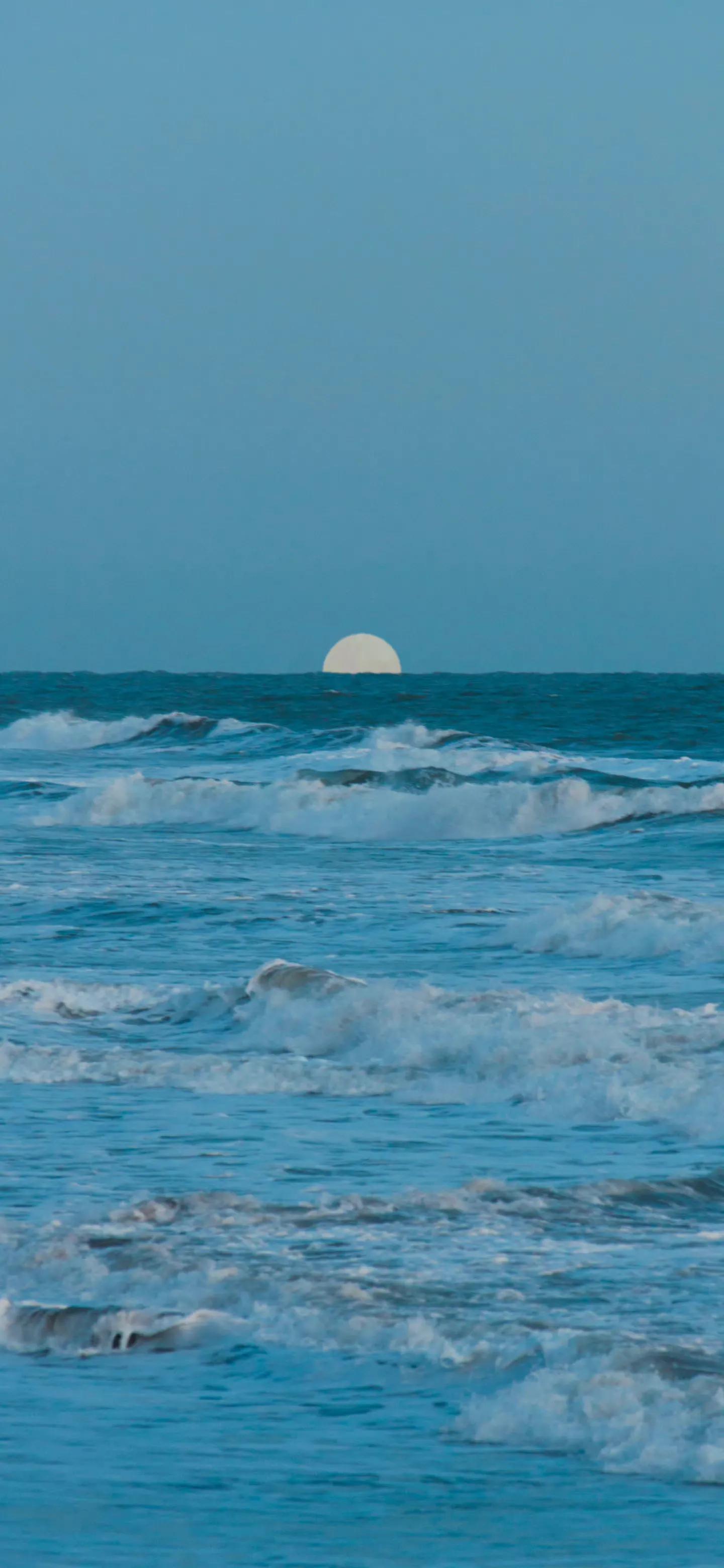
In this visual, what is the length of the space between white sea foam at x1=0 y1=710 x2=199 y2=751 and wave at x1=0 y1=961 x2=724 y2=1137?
27022mm

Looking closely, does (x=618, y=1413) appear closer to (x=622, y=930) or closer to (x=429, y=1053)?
(x=429, y=1053)

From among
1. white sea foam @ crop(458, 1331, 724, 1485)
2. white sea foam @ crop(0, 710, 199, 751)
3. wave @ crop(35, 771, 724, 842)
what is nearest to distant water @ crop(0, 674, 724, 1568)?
white sea foam @ crop(458, 1331, 724, 1485)

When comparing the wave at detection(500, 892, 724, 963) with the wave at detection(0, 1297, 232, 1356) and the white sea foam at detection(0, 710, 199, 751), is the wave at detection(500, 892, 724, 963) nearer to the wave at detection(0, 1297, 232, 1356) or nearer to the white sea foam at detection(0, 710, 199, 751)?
the wave at detection(0, 1297, 232, 1356)

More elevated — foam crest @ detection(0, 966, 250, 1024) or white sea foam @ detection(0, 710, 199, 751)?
white sea foam @ detection(0, 710, 199, 751)

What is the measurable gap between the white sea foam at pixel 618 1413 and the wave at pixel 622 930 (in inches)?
291

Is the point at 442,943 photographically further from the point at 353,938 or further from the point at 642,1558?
the point at 642,1558

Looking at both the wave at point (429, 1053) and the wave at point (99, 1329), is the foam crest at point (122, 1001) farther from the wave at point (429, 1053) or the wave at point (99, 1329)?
the wave at point (99, 1329)

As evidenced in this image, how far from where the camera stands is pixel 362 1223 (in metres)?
5.80

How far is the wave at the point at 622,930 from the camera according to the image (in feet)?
40.0

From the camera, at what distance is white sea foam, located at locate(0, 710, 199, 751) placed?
3731 cm

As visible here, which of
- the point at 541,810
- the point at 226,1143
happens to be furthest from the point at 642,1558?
the point at 541,810

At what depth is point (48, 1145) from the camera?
6.88 metres

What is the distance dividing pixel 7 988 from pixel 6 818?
12.9 m

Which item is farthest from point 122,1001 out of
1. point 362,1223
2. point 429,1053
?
point 362,1223
